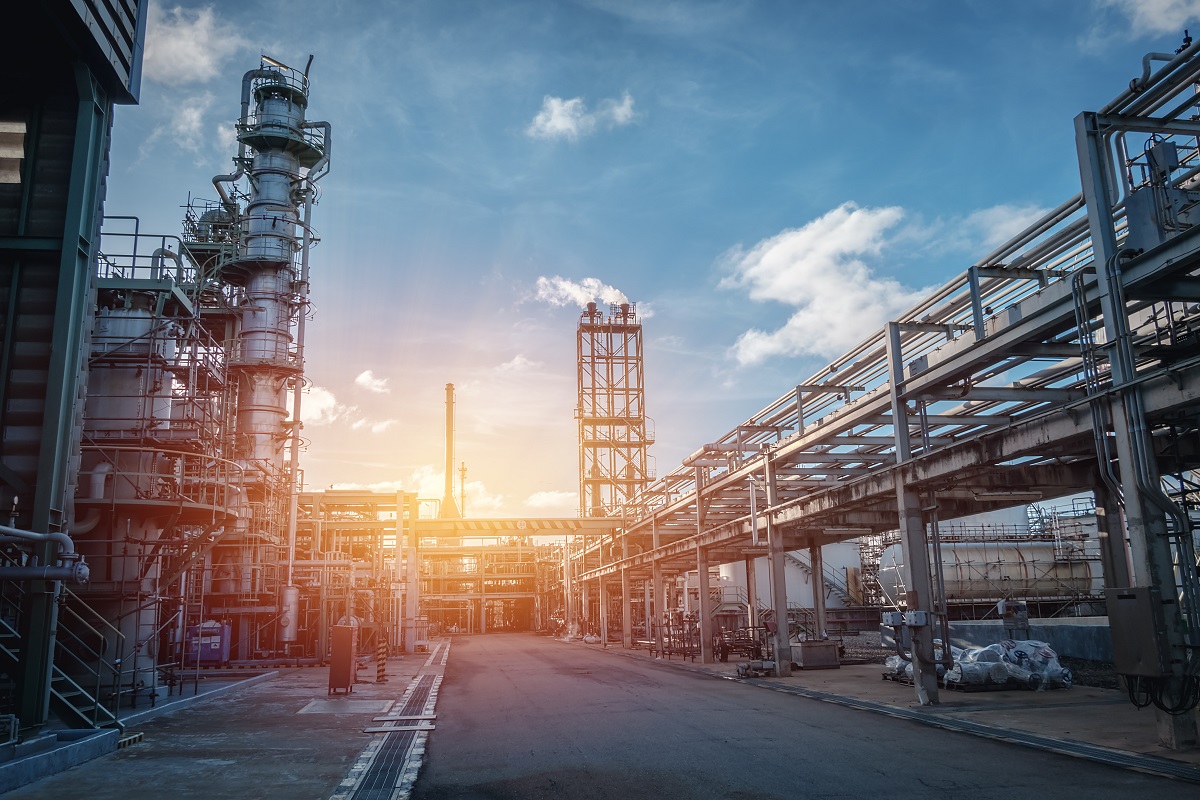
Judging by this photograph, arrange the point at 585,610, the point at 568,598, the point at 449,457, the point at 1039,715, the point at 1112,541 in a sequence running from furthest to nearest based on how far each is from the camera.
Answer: the point at 449,457 → the point at 568,598 → the point at 585,610 → the point at 1112,541 → the point at 1039,715

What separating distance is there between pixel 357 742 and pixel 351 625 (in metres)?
7.58

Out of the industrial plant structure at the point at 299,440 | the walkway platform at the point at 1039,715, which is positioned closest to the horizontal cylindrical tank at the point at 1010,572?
the industrial plant structure at the point at 299,440

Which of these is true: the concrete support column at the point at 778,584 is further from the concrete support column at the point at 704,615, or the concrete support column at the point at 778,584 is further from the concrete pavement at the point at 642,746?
the concrete support column at the point at 704,615

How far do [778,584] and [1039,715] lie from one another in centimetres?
995

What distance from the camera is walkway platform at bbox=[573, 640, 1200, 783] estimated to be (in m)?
10.0

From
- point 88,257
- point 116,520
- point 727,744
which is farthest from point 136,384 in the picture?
point 727,744

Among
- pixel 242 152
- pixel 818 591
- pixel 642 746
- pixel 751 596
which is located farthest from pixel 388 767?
pixel 242 152

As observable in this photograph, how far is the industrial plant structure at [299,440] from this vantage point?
430 inches

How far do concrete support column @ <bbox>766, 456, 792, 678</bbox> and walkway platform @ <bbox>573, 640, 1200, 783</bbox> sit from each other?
0.99 metres

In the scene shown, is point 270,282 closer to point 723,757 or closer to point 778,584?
point 778,584

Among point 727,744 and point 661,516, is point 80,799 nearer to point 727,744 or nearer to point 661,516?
point 727,744

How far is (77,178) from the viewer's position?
39.2ft

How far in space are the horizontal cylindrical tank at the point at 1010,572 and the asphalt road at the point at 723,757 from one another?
25.2m

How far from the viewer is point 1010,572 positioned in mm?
39344
